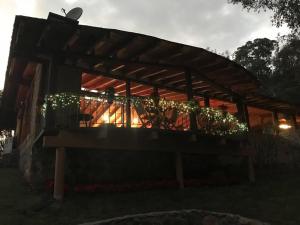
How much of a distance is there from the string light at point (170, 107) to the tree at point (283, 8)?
867 centimetres

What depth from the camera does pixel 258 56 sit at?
44.2 m

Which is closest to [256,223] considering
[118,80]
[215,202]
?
[215,202]

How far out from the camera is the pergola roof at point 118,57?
10148mm

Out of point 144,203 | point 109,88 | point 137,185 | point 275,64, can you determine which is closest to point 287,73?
point 275,64

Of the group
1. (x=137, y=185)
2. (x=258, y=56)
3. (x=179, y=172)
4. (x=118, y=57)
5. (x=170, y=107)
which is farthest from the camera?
(x=258, y=56)

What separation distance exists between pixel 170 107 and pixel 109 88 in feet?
9.88

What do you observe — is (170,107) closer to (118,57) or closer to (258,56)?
(118,57)

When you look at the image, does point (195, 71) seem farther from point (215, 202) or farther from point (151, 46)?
point (215, 202)

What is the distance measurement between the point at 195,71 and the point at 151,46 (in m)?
3.41

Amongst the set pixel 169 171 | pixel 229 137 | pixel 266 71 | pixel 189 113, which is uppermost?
pixel 266 71

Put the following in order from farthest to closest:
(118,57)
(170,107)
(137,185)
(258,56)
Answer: (258,56)
(118,57)
(170,107)
(137,185)

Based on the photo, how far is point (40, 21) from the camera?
955 cm

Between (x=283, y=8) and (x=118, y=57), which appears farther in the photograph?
(x=283, y=8)

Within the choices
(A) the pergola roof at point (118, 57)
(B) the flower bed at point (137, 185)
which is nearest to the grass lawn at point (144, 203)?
(B) the flower bed at point (137, 185)
